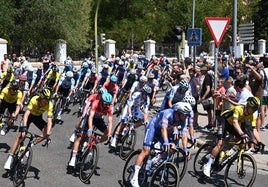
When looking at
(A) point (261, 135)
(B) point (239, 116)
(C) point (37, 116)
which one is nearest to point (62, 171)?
(C) point (37, 116)

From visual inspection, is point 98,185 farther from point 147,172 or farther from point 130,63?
point 130,63

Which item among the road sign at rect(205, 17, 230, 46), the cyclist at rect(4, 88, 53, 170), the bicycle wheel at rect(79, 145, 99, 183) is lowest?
the bicycle wheel at rect(79, 145, 99, 183)

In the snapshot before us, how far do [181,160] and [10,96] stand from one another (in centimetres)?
514

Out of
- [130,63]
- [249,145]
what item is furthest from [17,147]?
[130,63]

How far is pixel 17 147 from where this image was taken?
9.73m

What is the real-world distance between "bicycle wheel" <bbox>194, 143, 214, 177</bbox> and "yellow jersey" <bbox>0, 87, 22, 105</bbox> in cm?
476

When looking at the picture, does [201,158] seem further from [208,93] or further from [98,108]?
[208,93]

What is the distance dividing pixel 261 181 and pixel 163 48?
Result: 40929 mm

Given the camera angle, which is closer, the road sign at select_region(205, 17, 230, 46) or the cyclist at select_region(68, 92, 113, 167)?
the cyclist at select_region(68, 92, 113, 167)

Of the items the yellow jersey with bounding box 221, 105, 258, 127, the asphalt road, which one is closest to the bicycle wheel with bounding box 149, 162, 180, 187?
the asphalt road

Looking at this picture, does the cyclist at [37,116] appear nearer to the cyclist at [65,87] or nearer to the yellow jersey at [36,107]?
the yellow jersey at [36,107]

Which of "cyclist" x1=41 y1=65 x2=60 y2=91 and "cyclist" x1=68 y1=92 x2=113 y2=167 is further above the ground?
"cyclist" x1=41 y1=65 x2=60 y2=91

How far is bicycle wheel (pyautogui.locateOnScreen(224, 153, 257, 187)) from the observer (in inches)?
337

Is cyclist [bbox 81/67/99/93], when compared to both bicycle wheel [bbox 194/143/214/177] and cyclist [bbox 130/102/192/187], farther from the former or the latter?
cyclist [bbox 130/102/192/187]
